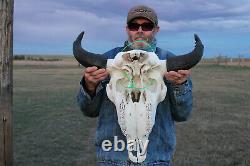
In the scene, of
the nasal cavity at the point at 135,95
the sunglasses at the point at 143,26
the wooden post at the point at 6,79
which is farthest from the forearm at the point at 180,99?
the wooden post at the point at 6,79

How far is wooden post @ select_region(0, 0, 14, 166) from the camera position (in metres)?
6.55

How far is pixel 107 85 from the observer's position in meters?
4.08

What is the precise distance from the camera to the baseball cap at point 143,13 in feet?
14.2

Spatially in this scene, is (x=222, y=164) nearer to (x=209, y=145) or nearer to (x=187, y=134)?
(x=209, y=145)

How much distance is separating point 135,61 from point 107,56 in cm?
64

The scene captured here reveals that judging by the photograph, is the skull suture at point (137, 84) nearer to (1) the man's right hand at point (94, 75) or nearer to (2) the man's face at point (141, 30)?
(1) the man's right hand at point (94, 75)

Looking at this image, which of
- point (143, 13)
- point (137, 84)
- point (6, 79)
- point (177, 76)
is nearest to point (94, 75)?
point (137, 84)

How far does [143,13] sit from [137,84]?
32.6 inches

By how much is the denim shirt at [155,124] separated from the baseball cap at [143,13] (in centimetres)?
35

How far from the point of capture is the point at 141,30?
4.36 metres

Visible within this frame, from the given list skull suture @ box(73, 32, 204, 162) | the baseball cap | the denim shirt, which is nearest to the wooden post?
the denim shirt

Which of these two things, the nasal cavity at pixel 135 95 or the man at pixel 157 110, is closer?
the nasal cavity at pixel 135 95

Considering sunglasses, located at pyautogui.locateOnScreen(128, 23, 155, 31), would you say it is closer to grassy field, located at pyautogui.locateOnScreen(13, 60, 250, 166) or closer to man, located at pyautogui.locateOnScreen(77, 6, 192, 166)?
man, located at pyautogui.locateOnScreen(77, 6, 192, 166)

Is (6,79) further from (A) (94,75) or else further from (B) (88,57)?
(A) (94,75)
